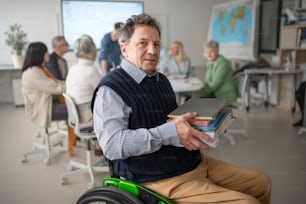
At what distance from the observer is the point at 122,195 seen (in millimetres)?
1006

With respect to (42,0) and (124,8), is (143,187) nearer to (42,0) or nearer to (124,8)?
(124,8)

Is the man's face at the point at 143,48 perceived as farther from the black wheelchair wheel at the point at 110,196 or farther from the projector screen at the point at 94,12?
the black wheelchair wheel at the point at 110,196

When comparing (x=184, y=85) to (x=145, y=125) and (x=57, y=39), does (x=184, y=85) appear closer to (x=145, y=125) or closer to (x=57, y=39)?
(x=57, y=39)

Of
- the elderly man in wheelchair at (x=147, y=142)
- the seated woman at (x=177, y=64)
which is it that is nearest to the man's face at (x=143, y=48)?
the elderly man in wheelchair at (x=147, y=142)

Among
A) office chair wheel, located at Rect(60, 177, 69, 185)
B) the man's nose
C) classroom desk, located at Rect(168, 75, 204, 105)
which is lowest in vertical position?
office chair wheel, located at Rect(60, 177, 69, 185)

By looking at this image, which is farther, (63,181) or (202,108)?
(63,181)

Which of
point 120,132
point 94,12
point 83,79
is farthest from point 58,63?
point 120,132

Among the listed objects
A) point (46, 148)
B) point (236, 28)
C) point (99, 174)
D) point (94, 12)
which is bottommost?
point (99, 174)

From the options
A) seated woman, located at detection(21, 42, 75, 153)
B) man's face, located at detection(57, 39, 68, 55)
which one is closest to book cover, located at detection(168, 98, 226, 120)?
seated woman, located at detection(21, 42, 75, 153)

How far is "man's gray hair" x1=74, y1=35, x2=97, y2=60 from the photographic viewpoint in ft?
7.38

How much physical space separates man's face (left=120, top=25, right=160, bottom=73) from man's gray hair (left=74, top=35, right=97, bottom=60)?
3.75ft

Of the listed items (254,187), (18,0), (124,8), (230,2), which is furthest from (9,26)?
(230,2)

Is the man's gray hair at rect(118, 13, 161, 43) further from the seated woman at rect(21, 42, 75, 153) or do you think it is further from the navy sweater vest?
the seated woman at rect(21, 42, 75, 153)

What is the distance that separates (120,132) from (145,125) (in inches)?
4.7
